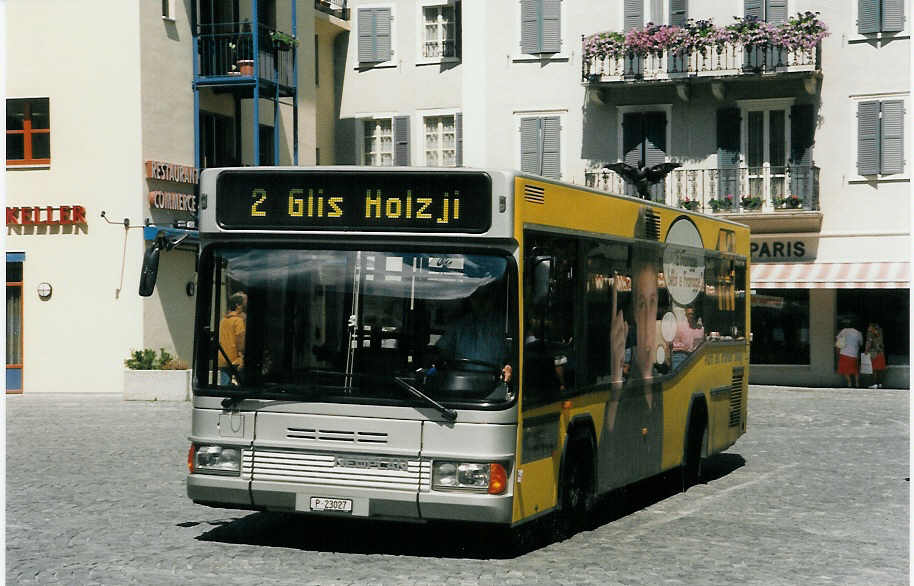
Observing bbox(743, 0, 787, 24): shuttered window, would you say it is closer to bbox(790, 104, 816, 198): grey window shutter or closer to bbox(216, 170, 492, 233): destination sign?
bbox(790, 104, 816, 198): grey window shutter

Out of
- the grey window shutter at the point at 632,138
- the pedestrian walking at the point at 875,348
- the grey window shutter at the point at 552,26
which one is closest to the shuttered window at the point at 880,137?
the pedestrian walking at the point at 875,348

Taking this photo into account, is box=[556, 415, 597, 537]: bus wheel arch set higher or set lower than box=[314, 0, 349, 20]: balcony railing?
lower

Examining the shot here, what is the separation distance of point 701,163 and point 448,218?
28.5m

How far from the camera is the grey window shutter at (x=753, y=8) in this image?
36.6m

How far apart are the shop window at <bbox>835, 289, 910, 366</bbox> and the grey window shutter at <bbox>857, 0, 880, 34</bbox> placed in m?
6.30

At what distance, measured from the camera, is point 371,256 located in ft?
32.9

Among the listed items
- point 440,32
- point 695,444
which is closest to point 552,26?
point 440,32

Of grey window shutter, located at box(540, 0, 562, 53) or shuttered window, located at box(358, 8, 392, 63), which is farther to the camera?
shuttered window, located at box(358, 8, 392, 63)

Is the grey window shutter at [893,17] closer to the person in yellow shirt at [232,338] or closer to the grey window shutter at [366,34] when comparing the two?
the grey window shutter at [366,34]

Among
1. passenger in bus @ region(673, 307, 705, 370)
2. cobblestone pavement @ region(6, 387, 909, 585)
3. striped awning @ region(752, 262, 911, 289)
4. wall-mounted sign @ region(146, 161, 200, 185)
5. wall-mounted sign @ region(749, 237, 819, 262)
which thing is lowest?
cobblestone pavement @ region(6, 387, 909, 585)

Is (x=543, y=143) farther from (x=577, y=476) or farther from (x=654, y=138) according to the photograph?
(x=577, y=476)

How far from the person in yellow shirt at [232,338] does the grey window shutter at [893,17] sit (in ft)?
95.1

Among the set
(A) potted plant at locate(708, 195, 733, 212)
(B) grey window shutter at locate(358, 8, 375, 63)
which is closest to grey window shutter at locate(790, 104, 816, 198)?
(A) potted plant at locate(708, 195, 733, 212)

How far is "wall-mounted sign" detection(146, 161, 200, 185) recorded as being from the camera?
31.1m
